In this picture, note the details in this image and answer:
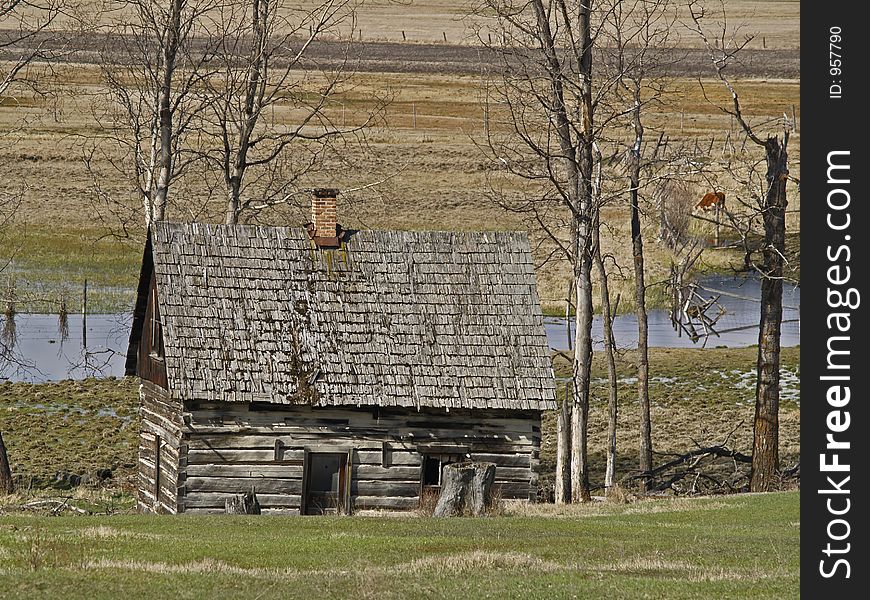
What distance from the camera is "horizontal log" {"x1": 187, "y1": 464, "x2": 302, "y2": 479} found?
996 inches

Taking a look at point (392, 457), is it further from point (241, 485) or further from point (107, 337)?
point (107, 337)

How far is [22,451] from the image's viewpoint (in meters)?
33.3

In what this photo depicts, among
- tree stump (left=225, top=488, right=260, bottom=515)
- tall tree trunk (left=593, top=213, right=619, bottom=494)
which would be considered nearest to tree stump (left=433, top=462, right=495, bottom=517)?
tree stump (left=225, top=488, right=260, bottom=515)

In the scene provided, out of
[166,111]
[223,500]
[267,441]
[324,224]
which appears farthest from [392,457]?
[166,111]

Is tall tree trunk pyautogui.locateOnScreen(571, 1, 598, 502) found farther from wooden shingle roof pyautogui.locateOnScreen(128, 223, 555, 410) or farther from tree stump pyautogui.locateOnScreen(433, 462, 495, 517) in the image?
tree stump pyautogui.locateOnScreen(433, 462, 495, 517)

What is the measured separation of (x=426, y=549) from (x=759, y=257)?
43.7m

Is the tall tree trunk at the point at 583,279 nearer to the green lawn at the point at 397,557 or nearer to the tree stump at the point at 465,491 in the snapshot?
the tree stump at the point at 465,491

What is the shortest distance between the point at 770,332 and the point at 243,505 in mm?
10713

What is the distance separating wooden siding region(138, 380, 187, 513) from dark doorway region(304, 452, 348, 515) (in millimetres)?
2458

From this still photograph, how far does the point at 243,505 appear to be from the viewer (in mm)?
24547

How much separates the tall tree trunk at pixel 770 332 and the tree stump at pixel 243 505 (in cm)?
982

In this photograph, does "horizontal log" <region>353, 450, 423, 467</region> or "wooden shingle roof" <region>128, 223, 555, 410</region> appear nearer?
"wooden shingle roof" <region>128, 223, 555, 410</region>

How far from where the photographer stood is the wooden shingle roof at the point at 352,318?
2547cm
